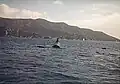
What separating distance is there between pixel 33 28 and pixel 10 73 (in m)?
6.33

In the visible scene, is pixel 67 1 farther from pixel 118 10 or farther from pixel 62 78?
pixel 62 78

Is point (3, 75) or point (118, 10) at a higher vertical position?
point (118, 10)

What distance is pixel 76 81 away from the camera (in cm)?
482

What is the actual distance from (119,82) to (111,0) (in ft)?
8.43

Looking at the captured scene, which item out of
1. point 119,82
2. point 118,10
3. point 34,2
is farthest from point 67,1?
point 119,82

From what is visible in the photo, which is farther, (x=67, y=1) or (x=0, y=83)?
(x=67, y=1)

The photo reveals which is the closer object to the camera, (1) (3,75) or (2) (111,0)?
(1) (3,75)

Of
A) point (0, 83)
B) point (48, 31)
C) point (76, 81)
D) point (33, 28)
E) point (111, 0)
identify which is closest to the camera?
point (0, 83)

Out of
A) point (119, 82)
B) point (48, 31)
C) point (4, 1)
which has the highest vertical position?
point (4, 1)

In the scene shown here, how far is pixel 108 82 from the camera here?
4.87 metres

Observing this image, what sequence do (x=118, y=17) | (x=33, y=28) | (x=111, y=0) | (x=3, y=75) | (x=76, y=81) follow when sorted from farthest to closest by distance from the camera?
(x=33, y=28) < (x=118, y=17) < (x=111, y=0) < (x=3, y=75) < (x=76, y=81)

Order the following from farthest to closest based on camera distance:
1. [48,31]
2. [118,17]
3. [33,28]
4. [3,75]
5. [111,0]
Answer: [48,31], [33,28], [118,17], [111,0], [3,75]

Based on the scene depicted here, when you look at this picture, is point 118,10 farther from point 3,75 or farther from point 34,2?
point 3,75

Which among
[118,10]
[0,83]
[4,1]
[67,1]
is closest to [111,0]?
[118,10]
